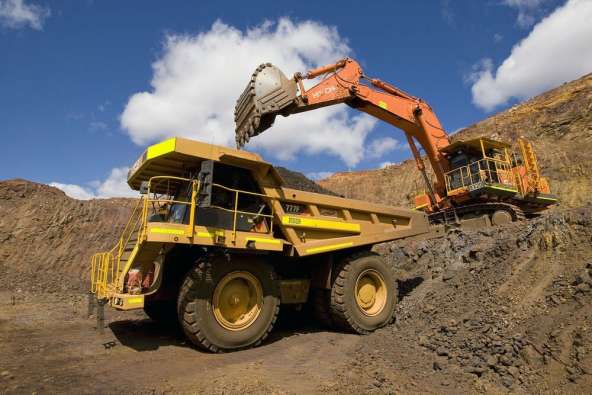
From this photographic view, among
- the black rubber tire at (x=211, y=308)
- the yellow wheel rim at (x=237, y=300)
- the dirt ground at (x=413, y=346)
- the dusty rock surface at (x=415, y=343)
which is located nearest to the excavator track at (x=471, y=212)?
the dusty rock surface at (x=415, y=343)

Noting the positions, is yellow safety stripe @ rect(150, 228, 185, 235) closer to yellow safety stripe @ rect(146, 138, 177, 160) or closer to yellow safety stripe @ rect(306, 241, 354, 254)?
yellow safety stripe @ rect(146, 138, 177, 160)

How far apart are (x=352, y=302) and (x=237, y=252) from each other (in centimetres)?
223

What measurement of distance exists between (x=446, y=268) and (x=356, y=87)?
190 inches

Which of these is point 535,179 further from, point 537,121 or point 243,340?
Result: point 537,121

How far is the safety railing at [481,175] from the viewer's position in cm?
1200

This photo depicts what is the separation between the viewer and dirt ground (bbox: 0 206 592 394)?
12.8 ft

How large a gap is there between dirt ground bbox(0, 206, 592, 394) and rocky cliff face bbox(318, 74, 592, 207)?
1484 cm

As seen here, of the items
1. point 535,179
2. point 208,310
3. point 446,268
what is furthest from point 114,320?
point 535,179

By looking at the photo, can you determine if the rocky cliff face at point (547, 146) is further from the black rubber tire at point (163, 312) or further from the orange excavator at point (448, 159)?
the black rubber tire at point (163, 312)

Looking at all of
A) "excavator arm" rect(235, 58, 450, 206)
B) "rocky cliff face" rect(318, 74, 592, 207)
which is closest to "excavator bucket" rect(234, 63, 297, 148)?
"excavator arm" rect(235, 58, 450, 206)

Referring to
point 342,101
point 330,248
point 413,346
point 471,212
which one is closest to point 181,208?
point 330,248

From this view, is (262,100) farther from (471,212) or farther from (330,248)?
(471,212)

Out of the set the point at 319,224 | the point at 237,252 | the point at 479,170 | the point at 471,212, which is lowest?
Result: the point at 237,252

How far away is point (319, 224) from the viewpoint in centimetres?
630
